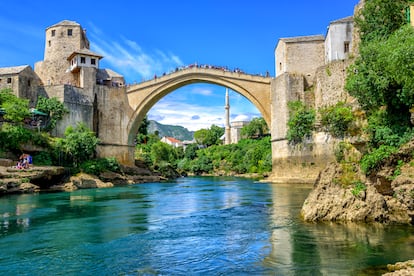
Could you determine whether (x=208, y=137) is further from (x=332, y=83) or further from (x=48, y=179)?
(x=48, y=179)

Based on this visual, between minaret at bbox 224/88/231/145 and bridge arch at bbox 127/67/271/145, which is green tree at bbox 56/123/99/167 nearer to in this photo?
bridge arch at bbox 127/67/271/145

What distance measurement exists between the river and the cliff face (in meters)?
0.53

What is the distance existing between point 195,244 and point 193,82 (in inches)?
1187

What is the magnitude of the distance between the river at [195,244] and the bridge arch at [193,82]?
2153cm

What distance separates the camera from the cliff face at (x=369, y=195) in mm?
10367

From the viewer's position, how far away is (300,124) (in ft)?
96.8

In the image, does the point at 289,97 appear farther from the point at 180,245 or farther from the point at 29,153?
the point at 180,245

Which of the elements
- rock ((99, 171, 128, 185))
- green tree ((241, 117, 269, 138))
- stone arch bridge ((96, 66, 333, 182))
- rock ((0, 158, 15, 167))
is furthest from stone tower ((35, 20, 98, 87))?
green tree ((241, 117, 269, 138))

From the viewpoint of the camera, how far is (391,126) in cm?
1442

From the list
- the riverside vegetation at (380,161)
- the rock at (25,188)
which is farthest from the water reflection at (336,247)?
the rock at (25,188)

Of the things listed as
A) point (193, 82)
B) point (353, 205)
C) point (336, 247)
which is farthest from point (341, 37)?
point (336, 247)

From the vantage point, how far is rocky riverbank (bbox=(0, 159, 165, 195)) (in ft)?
74.1

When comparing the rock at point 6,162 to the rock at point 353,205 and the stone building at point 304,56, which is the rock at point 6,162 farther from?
the stone building at point 304,56

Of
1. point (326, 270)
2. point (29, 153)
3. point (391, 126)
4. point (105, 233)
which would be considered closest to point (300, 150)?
point (391, 126)
